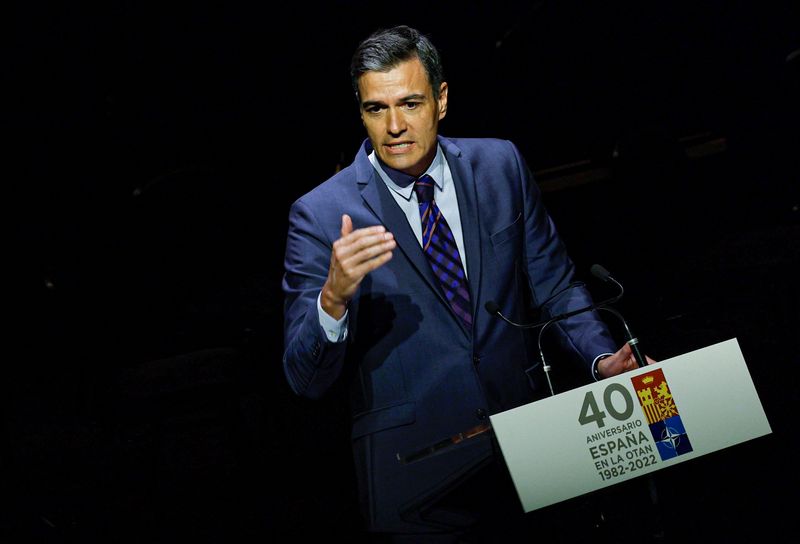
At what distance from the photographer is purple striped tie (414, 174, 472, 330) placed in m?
2.13

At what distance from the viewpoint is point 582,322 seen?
2.19m

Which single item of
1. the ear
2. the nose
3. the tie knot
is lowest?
the tie knot

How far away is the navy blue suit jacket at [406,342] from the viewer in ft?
6.65

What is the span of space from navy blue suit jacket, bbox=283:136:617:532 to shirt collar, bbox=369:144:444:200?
0.04 m

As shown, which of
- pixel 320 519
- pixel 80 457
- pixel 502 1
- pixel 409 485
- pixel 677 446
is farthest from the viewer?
pixel 502 1

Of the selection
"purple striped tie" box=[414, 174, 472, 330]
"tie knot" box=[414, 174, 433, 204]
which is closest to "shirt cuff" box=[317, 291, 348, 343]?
"purple striped tie" box=[414, 174, 472, 330]

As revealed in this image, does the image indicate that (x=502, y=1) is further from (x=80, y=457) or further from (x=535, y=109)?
(x=80, y=457)

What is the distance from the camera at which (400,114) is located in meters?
2.18

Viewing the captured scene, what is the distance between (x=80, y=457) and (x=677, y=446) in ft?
12.7

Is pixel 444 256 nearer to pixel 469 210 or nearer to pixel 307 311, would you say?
pixel 469 210

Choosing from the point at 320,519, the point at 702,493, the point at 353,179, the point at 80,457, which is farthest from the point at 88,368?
the point at 702,493

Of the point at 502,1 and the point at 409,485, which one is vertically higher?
the point at 502,1

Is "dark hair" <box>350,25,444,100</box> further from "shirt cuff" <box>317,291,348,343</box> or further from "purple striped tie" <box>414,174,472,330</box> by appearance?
"shirt cuff" <box>317,291,348,343</box>

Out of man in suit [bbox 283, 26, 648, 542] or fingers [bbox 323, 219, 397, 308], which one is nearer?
fingers [bbox 323, 219, 397, 308]
